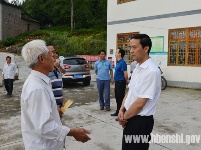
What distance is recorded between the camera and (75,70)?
11453 mm

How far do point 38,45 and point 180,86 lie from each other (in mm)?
10121

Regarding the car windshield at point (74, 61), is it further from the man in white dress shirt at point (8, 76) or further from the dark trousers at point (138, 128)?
the dark trousers at point (138, 128)

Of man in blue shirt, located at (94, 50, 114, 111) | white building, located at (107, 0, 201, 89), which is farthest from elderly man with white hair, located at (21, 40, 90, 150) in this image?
white building, located at (107, 0, 201, 89)

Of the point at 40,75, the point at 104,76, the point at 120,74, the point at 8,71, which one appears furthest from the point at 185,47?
the point at 40,75

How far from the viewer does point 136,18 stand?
1288cm

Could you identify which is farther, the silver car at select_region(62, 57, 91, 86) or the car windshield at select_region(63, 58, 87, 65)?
the car windshield at select_region(63, 58, 87, 65)

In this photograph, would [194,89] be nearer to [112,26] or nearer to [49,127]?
[112,26]

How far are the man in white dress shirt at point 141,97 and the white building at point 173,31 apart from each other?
343 inches

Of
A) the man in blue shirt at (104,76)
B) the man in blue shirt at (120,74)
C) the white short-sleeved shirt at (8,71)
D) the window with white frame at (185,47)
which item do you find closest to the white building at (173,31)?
the window with white frame at (185,47)

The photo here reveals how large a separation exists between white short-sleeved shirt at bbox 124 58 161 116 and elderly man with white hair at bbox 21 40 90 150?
770 mm

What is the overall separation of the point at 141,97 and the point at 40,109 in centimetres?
111

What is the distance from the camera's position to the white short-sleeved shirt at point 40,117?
1777 millimetres

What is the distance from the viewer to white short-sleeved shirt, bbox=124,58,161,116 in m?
2.45

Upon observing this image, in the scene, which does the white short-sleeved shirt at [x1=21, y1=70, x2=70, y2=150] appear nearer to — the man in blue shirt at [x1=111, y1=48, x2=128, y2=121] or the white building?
the man in blue shirt at [x1=111, y1=48, x2=128, y2=121]
